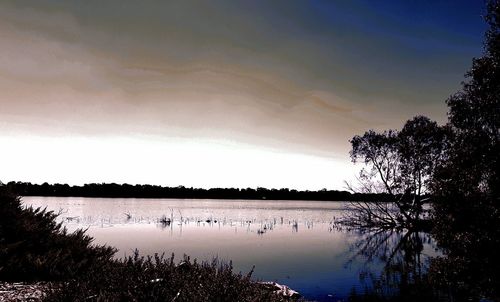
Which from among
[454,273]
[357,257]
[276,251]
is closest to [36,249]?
[454,273]

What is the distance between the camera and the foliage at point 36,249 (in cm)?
1089

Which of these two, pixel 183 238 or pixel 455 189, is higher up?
pixel 455 189

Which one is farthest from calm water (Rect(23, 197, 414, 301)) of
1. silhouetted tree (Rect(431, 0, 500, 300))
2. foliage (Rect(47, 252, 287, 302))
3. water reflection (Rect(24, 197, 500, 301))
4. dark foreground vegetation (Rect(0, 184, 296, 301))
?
foliage (Rect(47, 252, 287, 302))

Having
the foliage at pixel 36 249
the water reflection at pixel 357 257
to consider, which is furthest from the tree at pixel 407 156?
the foliage at pixel 36 249

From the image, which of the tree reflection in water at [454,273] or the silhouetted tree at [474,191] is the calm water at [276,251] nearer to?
the tree reflection in water at [454,273]

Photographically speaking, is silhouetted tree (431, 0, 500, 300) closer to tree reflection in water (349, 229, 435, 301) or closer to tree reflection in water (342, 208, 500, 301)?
tree reflection in water (342, 208, 500, 301)

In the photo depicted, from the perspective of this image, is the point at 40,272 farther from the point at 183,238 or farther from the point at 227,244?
the point at 183,238

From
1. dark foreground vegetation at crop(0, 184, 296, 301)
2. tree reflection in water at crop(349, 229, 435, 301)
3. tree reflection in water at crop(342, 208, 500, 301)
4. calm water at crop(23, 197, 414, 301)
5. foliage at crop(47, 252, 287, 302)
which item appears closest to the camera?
foliage at crop(47, 252, 287, 302)

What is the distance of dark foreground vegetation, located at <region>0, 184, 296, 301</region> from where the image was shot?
775 cm

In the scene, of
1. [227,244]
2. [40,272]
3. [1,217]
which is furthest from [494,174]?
[227,244]

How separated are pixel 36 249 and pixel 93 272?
16.5 feet

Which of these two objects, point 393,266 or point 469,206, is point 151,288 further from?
point 393,266

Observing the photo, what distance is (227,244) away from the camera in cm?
3531

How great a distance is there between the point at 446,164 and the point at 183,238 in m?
25.6
